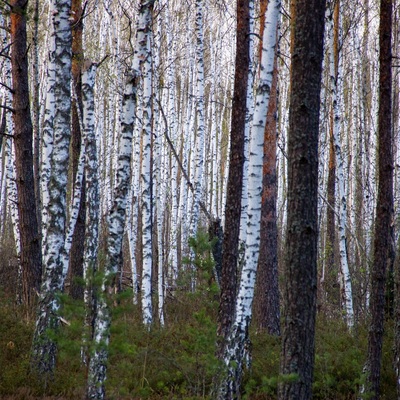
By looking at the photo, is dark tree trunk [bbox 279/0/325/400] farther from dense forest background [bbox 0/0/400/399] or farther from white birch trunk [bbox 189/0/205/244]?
white birch trunk [bbox 189/0/205/244]

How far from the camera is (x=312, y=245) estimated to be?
4.65 metres

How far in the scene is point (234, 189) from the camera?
282 inches

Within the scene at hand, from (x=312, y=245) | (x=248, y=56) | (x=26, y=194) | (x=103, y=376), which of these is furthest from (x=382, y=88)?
(x=26, y=194)

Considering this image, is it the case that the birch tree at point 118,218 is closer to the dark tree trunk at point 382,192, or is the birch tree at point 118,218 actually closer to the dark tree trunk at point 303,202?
the dark tree trunk at point 303,202

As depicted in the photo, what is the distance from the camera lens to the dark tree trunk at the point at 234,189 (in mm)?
7066

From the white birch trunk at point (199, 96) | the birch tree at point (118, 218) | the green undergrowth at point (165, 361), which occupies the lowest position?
the green undergrowth at point (165, 361)

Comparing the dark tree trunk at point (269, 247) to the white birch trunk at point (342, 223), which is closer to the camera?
the white birch trunk at point (342, 223)

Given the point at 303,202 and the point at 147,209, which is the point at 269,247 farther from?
the point at 303,202

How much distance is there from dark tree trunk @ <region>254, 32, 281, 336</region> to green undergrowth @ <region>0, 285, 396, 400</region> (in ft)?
2.49

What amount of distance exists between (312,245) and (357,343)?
17.2ft

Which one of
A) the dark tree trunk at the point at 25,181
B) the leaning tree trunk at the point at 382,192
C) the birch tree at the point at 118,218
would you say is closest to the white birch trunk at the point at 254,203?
the birch tree at the point at 118,218

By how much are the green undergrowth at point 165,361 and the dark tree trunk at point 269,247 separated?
2.49 ft

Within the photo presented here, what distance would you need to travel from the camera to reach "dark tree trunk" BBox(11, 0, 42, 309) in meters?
9.09

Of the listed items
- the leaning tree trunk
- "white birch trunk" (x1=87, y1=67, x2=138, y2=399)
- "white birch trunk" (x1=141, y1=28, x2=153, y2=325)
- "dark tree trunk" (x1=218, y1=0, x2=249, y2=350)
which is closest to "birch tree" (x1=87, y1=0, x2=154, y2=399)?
"white birch trunk" (x1=87, y1=67, x2=138, y2=399)
